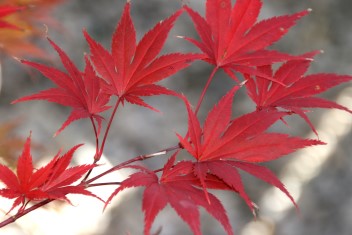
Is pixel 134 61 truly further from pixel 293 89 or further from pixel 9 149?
pixel 9 149

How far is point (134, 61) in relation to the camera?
55 cm

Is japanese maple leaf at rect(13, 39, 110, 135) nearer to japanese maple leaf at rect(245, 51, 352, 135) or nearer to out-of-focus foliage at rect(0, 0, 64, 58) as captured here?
japanese maple leaf at rect(245, 51, 352, 135)

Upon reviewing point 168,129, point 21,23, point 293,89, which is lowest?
point 293,89

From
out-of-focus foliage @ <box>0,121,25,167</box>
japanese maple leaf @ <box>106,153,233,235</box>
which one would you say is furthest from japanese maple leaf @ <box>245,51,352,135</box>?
out-of-focus foliage @ <box>0,121,25,167</box>

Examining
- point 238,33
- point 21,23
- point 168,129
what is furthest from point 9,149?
point 238,33

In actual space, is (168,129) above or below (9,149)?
above

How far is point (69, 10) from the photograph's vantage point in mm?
1851

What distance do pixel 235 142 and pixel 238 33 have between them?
0.13 meters

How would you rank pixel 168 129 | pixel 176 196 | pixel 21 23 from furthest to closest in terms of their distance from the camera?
pixel 168 129
pixel 21 23
pixel 176 196

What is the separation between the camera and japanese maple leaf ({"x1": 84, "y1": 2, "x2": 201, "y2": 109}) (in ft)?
1.76

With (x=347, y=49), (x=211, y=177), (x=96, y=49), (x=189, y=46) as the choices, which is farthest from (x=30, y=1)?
(x=347, y=49)

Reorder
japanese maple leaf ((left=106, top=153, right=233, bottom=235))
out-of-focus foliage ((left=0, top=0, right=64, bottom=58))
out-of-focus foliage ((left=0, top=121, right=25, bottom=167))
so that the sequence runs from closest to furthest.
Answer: japanese maple leaf ((left=106, top=153, right=233, bottom=235))
out-of-focus foliage ((left=0, top=121, right=25, bottom=167))
out-of-focus foliage ((left=0, top=0, right=64, bottom=58))

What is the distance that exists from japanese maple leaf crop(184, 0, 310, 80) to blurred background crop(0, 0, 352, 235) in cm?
67

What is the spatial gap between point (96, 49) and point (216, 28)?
0.44ft
